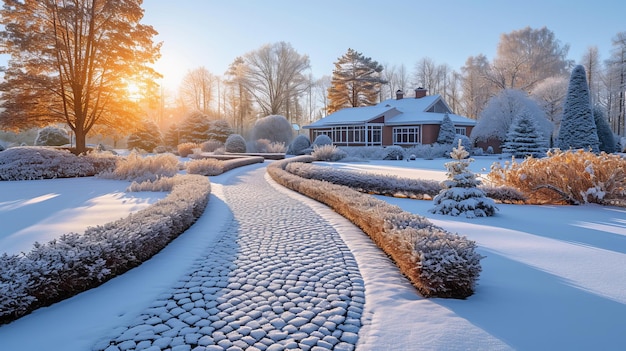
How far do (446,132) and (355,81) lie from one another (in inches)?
829

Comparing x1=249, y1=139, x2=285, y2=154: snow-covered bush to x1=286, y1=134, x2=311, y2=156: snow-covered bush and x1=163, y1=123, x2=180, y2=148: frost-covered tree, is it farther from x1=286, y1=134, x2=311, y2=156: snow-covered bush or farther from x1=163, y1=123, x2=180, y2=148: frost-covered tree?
x1=163, y1=123, x2=180, y2=148: frost-covered tree

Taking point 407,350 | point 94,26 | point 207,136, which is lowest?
point 407,350

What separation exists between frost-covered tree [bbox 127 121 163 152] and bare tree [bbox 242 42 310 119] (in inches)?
592

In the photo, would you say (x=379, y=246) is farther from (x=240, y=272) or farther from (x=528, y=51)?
(x=528, y=51)

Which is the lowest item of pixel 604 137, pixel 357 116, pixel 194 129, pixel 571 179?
pixel 571 179

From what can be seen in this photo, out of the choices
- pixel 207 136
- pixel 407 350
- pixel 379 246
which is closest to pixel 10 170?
pixel 379 246

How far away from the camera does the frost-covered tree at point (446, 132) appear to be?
1118 inches

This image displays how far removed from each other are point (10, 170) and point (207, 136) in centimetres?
2442

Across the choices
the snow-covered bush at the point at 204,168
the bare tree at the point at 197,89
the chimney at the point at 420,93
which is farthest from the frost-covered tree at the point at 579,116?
the bare tree at the point at 197,89

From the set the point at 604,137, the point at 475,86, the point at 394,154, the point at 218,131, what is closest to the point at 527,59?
the point at 475,86

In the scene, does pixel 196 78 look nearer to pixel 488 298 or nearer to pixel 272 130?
pixel 272 130

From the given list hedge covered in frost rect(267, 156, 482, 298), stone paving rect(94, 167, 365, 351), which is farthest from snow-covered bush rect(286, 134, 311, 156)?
hedge covered in frost rect(267, 156, 482, 298)

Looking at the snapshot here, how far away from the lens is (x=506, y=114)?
27.8 m

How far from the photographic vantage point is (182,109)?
55.8 m
